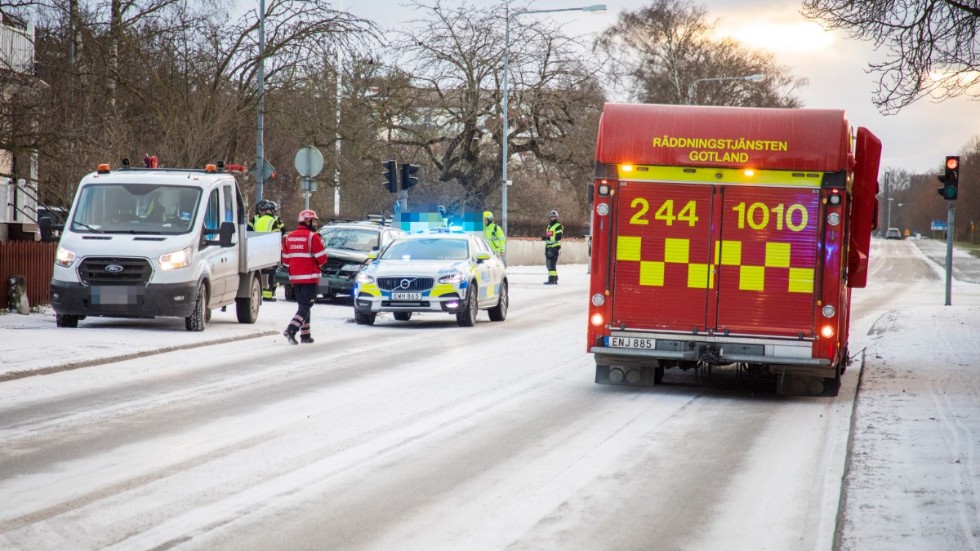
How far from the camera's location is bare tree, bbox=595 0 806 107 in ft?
231

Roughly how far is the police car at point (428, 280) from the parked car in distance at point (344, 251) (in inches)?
144

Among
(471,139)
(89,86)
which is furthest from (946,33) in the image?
(471,139)

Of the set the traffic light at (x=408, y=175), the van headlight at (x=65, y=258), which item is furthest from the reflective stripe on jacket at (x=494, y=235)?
the van headlight at (x=65, y=258)

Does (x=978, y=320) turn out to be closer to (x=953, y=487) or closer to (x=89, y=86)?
(x=953, y=487)

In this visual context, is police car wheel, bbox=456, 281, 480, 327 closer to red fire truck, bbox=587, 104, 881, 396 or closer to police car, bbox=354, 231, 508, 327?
police car, bbox=354, 231, 508, 327

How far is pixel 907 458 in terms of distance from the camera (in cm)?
941

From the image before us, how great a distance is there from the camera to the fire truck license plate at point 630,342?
532 inches

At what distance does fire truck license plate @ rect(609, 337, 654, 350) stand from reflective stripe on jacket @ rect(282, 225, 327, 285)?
6183mm

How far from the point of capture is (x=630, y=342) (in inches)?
533

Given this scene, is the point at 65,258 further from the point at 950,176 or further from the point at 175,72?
the point at 950,176

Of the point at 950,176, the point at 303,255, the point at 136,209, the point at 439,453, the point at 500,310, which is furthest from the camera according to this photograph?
the point at 950,176

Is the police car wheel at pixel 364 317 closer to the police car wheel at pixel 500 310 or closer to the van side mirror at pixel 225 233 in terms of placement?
the police car wheel at pixel 500 310

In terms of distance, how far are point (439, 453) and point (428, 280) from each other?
12391mm

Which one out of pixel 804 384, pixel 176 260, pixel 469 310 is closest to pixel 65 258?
pixel 176 260
